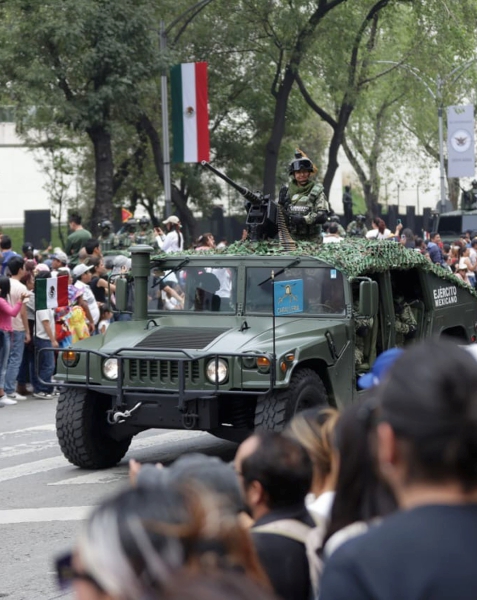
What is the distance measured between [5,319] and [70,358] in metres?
4.66

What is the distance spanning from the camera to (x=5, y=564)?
23.5ft

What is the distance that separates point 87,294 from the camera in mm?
15453

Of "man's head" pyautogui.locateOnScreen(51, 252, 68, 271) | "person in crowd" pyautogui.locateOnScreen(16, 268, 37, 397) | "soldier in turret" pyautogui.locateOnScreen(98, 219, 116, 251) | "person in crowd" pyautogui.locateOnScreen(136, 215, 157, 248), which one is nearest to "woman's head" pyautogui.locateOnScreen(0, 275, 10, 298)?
"person in crowd" pyautogui.locateOnScreen(16, 268, 37, 397)

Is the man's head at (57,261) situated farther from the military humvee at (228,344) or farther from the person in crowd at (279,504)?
the person in crowd at (279,504)

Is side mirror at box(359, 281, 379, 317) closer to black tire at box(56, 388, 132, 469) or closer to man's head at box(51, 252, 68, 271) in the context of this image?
black tire at box(56, 388, 132, 469)

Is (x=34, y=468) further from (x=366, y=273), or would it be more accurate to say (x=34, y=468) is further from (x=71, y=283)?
(x=71, y=283)

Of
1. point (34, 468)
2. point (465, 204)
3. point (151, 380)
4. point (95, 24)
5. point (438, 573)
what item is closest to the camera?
point (438, 573)

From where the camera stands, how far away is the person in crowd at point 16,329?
14445 millimetres

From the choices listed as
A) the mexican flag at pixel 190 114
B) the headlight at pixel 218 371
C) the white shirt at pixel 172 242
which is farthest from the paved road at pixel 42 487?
the mexican flag at pixel 190 114

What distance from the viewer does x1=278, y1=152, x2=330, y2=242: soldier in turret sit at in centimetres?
1134

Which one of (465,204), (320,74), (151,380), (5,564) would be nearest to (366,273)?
(151,380)

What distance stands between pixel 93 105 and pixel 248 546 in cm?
2259

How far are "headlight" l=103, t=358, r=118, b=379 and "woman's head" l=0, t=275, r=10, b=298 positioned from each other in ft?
16.0

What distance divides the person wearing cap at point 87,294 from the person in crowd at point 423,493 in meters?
13.2
